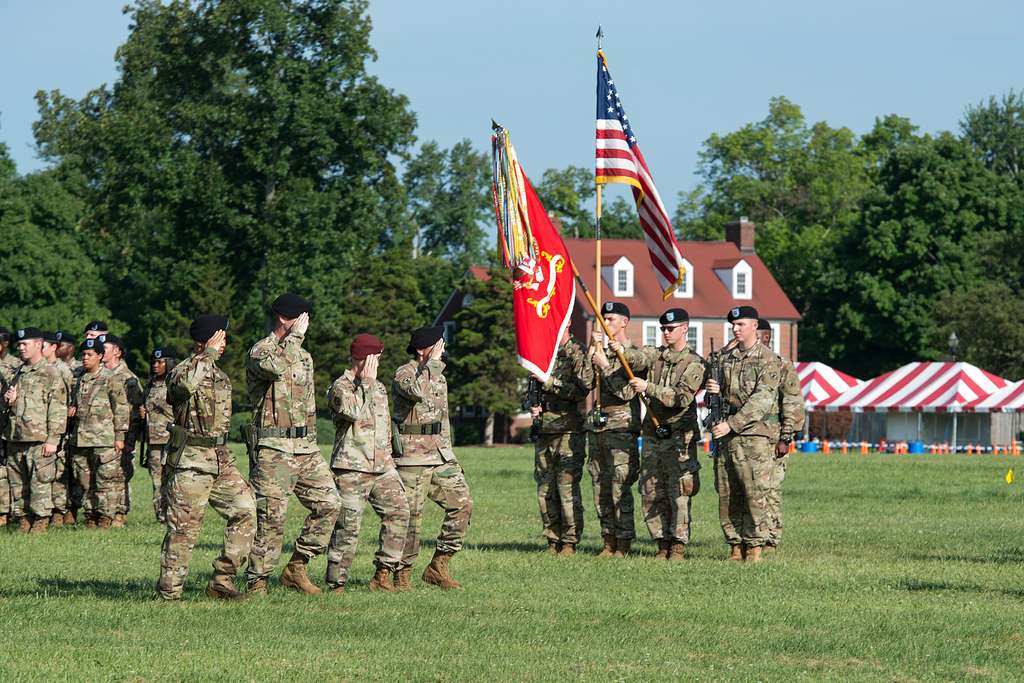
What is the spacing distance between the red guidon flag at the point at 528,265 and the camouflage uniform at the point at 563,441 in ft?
1.78

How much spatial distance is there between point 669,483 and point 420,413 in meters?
3.65

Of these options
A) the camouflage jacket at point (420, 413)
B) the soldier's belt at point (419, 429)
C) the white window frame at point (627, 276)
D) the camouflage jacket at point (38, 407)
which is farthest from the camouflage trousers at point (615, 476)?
the white window frame at point (627, 276)

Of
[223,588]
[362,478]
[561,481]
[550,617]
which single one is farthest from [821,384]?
[223,588]

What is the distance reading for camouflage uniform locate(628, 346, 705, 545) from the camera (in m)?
17.1

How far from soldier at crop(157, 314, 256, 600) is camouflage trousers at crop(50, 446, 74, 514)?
7.73m

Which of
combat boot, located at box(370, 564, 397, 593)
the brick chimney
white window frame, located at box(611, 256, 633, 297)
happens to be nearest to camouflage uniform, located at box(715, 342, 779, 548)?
combat boot, located at box(370, 564, 397, 593)

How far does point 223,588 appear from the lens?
517 inches

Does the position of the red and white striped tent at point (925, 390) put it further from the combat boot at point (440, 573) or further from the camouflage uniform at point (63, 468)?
the combat boot at point (440, 573)

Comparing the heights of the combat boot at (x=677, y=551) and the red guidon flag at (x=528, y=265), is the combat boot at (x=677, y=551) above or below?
below

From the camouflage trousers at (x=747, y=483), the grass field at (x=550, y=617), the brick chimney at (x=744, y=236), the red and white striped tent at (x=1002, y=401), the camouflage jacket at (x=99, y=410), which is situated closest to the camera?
the grass field at (x=550, y=617)

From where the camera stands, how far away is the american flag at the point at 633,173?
1789 cm

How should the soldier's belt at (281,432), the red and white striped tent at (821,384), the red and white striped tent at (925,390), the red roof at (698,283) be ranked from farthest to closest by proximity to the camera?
1. the red roof at (698,283)
2. the red and white striped tent at (821,384)
3. the red and white striped tent at (925,390)
4. the soldier's belt at (281,432)

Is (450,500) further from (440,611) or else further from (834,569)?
(834,569)

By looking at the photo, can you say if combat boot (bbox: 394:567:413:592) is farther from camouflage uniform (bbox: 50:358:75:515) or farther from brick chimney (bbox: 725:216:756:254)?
brick chimney (bbox: 725:216:756:254)
